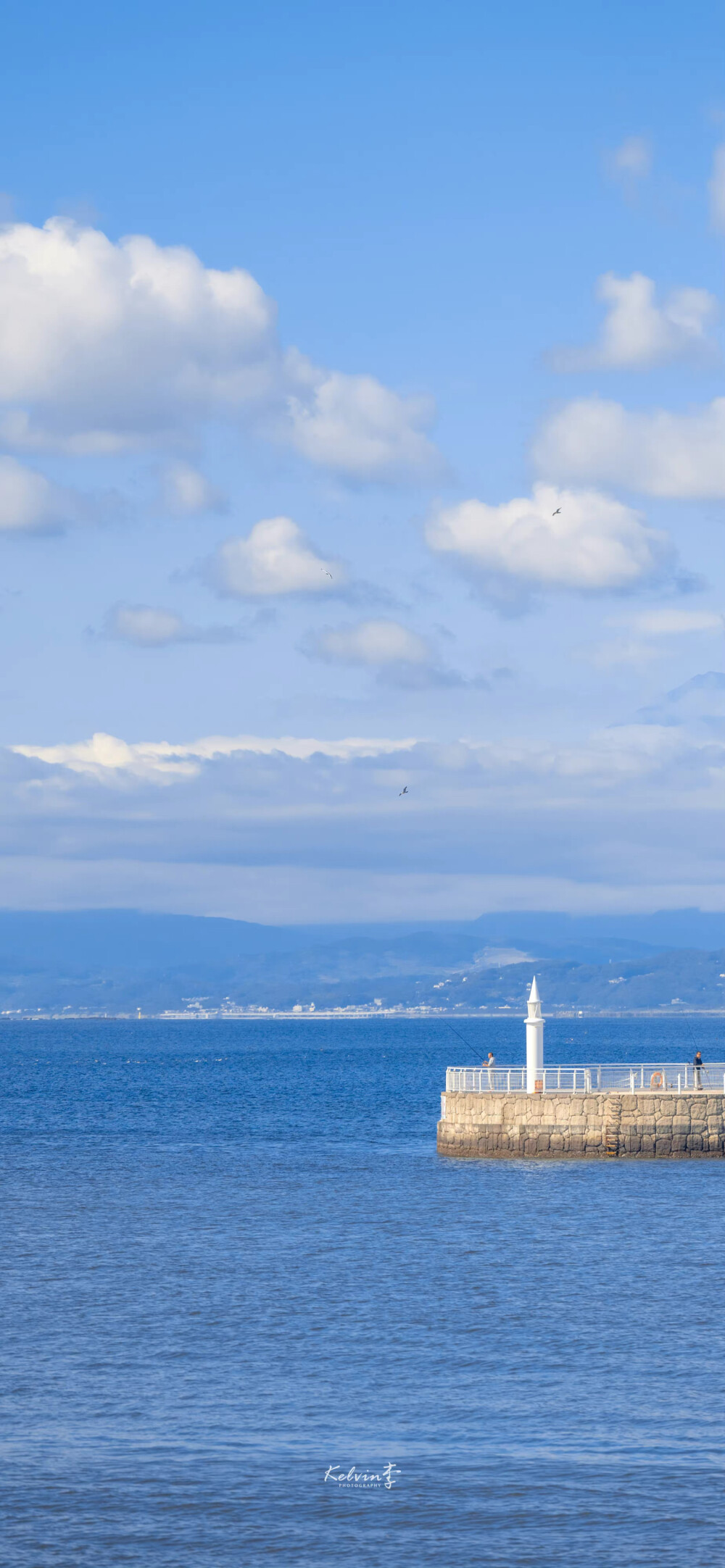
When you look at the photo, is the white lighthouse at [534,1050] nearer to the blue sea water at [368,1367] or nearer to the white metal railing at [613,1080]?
the white metal railing at [613,1080]

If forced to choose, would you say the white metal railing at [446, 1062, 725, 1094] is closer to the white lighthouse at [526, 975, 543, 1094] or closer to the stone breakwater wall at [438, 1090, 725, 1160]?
the white lighthouse at [526, 975, 543, 1094]

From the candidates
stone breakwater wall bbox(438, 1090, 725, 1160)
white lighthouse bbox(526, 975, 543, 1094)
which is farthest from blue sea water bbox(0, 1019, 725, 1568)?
white lighthouse bbox(526, 975, 543, 1094)

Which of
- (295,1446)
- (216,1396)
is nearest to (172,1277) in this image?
(216,1396)

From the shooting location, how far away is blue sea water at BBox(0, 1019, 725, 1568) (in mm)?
19906

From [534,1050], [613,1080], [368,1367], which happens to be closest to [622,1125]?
[613,1080]

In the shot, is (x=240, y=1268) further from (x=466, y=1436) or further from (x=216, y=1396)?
(x=466, y=1436)

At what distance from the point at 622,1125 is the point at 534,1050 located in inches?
167

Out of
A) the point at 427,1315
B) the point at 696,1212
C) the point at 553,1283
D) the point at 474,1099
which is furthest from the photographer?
the point at 474,1099

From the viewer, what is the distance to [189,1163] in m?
60.5

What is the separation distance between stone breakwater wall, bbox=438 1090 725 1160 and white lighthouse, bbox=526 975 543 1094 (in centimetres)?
75

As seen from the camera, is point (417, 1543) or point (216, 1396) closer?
point (417, 1543)

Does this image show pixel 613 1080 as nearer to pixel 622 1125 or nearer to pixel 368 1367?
pixel 622 1125

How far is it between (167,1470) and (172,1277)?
1340cm

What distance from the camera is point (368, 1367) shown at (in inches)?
1067
